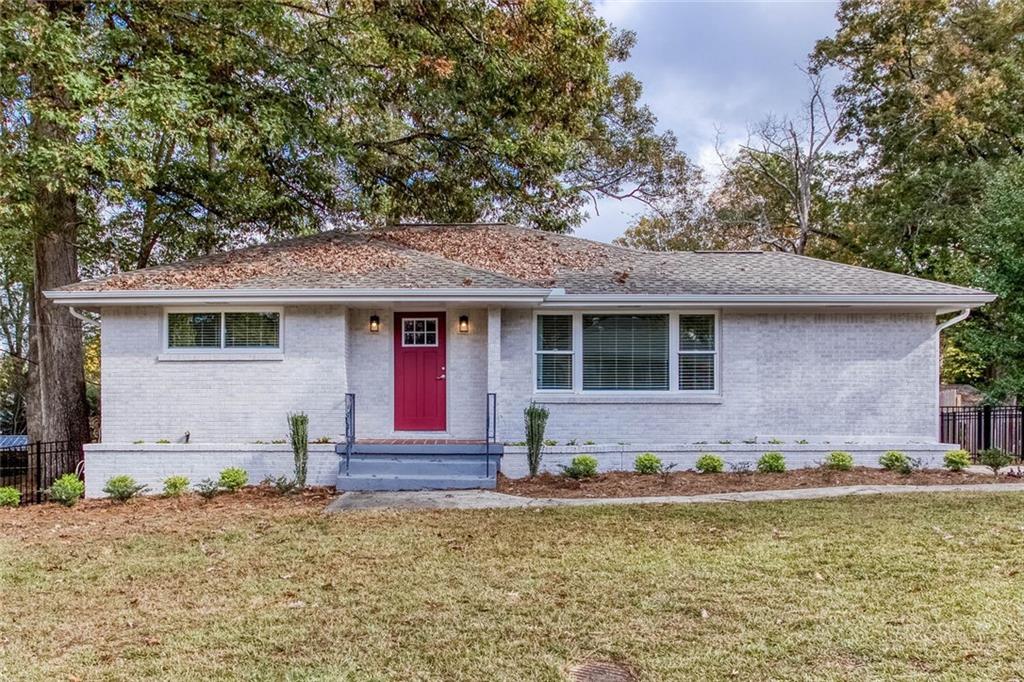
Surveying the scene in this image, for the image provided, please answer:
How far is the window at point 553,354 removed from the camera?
10.2m

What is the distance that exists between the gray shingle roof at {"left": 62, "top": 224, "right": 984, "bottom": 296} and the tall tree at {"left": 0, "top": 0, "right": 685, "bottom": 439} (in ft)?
6.56

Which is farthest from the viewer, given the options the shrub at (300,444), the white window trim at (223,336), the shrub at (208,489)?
the white window trim at (223,336)

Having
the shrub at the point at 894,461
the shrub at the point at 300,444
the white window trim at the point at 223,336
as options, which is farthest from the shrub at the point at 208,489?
the shrub at the point at 894,461

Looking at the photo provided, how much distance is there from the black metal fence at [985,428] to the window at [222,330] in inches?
513

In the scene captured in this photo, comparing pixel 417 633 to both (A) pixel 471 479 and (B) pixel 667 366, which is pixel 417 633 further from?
(B) pixel 667 366

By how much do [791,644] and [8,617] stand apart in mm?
5254

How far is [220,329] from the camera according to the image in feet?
31.6

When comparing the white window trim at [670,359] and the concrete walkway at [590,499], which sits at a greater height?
the white window trim at [670,359]

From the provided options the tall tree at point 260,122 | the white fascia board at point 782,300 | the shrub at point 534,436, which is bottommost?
the shrub at point 534,436

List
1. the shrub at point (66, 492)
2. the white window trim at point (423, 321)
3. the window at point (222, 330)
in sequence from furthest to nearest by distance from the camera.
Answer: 1. the white window trim at point (423, 321)
2. the window at point (222, 330)
3. the shrub at point (66, 492)

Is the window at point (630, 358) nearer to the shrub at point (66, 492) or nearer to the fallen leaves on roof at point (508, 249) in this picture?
the fallen leaves on roof at point (508, 249)

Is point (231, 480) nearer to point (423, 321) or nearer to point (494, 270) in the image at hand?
point (423, 321)

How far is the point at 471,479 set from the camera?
8.50 metres

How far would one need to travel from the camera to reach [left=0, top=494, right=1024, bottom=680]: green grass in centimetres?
340
